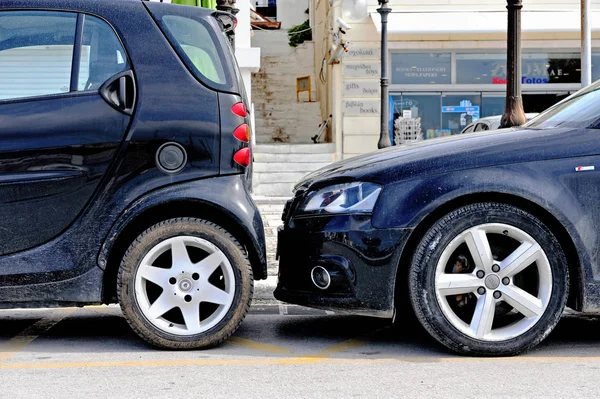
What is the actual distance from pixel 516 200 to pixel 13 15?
2688mm

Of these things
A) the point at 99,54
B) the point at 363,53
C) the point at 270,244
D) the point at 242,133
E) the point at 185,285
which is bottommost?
the point at 270,244

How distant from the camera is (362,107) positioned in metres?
17.0

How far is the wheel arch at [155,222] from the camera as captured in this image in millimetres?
4594

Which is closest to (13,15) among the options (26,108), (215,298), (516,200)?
(26,108)

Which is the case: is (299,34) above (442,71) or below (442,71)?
above

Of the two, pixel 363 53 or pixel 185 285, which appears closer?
pixel 185 285

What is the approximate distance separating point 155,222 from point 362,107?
1256 centimetres

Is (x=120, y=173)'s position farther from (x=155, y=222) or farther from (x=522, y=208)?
(x=522, y=208)

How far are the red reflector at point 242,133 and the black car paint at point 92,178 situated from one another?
0.14 feet

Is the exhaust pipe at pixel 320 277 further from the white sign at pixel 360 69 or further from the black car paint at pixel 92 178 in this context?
the white sign at pixel 360 69

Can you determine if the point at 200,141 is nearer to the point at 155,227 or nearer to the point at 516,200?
the point at 155,227

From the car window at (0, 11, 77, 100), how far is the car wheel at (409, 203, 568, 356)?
2.02 metres

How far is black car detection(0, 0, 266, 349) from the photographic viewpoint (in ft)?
14.9

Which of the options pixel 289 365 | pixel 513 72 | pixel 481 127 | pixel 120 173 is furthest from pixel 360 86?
pixel 289 365
